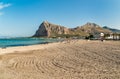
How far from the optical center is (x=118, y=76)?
7.57m

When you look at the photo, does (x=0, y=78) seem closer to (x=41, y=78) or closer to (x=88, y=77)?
(x=41, y=78)

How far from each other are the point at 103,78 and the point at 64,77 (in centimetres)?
167

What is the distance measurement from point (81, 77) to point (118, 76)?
1.54 meters

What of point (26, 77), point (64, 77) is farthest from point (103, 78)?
point (26, 77)

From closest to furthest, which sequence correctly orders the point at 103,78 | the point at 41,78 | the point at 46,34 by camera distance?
the point at 103,78 < the point at 41,78 < the point at 46,34

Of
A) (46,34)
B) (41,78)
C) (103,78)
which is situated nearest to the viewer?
(103,78)

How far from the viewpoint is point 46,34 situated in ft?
656

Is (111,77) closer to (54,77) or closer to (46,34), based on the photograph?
(54,77)

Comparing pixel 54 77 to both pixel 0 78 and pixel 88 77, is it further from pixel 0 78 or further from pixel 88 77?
pixel 0 78

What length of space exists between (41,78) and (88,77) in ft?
6.67

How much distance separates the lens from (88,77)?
25.4 ft

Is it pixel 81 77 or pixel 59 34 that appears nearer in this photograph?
pixel 81 77

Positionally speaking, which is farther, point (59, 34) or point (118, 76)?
point (59, 34)

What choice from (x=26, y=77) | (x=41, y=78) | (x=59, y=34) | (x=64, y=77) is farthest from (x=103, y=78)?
(x=59, y=34)
